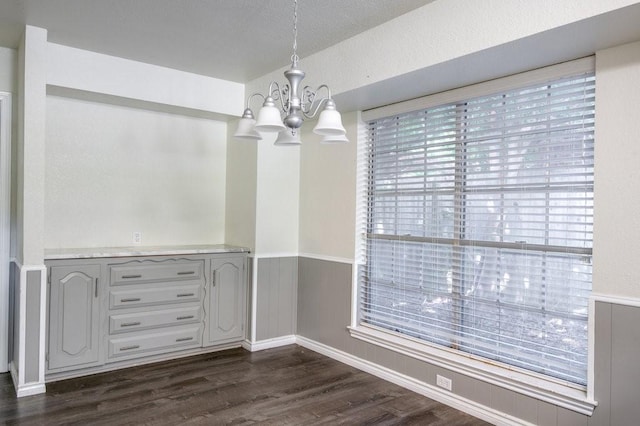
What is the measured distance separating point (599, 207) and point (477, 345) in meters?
1.24

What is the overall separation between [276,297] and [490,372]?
2.26 metres

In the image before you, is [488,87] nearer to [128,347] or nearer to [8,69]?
[128,347]

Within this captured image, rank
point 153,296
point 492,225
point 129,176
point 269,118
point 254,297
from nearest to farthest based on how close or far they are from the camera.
Answer: point 269,118, point 492,225, point 153,296, point 129,176, point 254,297

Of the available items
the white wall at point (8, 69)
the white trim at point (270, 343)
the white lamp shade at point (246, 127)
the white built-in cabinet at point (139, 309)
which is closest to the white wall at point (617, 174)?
the white lamp shade at point (246, 127)

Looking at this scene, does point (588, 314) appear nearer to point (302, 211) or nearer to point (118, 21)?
point (302, 211)

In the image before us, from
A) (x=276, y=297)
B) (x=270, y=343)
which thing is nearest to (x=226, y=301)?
(x=276, y=297)

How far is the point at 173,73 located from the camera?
407cm

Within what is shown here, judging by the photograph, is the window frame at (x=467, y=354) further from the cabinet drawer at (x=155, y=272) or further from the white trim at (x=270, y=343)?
the cabinet drawer at (x=155, y=272)

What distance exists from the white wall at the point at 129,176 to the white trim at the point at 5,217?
0.95 feet

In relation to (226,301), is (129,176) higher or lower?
higher

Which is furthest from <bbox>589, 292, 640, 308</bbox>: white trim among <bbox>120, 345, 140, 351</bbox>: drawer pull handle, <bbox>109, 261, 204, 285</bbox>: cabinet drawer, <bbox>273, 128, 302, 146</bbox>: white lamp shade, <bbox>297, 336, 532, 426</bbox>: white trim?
<bbox>120, 345, 140, 351</bbox>: drawer pull handle

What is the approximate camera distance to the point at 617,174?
7.84 feet

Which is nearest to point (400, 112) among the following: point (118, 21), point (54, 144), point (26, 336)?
point (118, 21)

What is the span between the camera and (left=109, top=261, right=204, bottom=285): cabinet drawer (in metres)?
3.67
